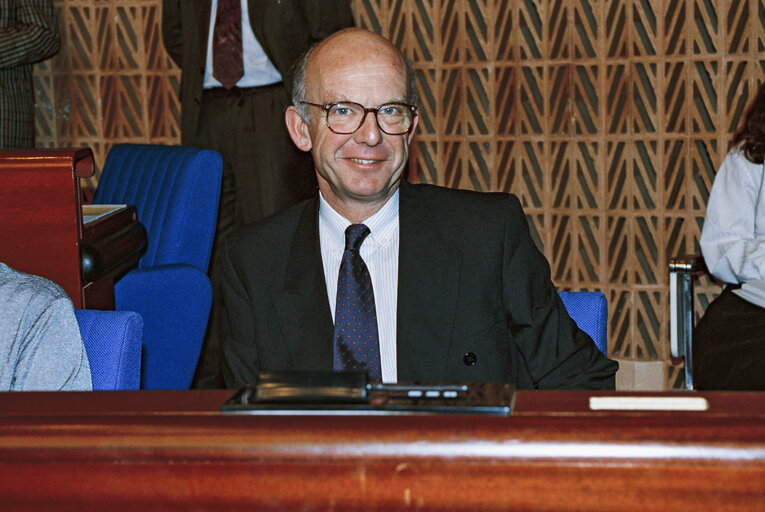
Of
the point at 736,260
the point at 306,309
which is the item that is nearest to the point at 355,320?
the point at 306,309

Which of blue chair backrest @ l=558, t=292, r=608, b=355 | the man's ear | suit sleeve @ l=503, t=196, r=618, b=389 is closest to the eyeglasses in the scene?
the man's ear

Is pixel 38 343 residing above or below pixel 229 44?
below

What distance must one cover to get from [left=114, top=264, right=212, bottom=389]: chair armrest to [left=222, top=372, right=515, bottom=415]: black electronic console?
2084 mm

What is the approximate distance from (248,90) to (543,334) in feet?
8.20

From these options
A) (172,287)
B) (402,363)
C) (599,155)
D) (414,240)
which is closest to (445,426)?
(402,363)

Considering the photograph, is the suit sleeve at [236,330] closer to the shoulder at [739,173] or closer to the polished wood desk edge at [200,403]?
the polished wood desk edge at [200,403]

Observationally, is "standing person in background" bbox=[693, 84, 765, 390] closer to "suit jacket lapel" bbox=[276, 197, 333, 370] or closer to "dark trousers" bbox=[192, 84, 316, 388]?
"suit jacket lapel" bbox=[276, 197, 333, 370]

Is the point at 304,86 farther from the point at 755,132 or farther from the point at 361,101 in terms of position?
the point at 755,132

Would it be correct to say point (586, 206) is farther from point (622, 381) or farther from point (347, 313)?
point (347, 313)

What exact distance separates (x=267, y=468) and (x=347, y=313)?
3.31 ft

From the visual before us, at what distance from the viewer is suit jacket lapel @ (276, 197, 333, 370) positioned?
162 centimetres

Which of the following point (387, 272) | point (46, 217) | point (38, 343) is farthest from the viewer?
point (46, 217)

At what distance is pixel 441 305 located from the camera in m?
1.65

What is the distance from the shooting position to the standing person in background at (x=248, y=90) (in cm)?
382
